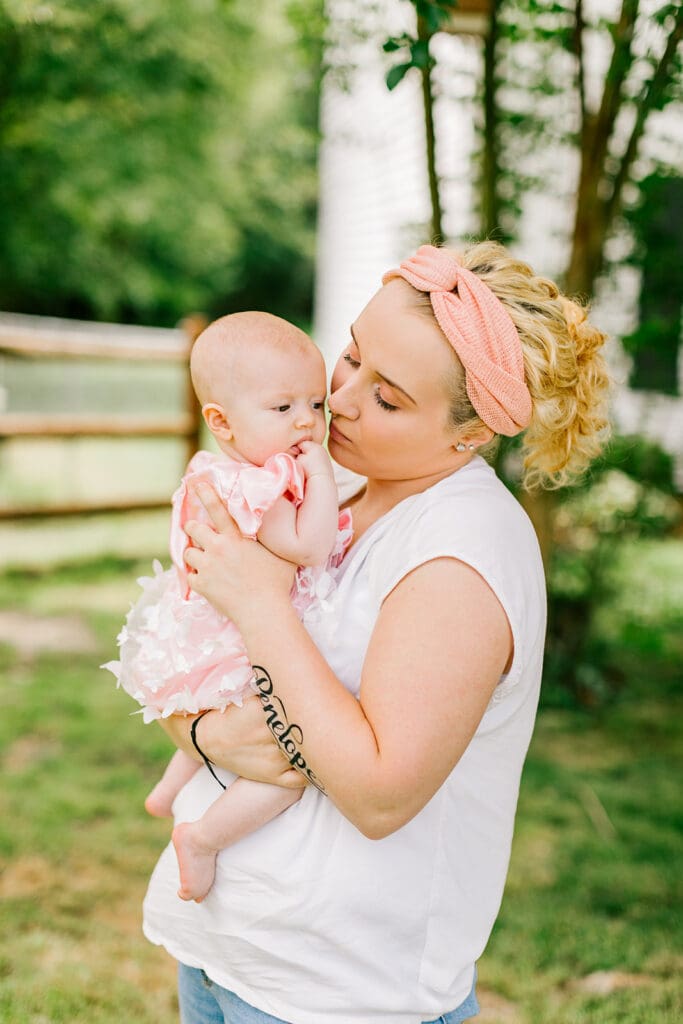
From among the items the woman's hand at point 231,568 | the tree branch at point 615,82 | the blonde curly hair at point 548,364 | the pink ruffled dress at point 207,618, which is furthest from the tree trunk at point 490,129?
the woman's hand at point 231,568

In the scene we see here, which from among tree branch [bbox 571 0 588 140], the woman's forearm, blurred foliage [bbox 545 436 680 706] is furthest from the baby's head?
blurred foliage [bbox 545 436 680 706]

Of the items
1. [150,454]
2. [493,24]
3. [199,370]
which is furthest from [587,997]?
[150,454]

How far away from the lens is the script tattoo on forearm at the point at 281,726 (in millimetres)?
1512

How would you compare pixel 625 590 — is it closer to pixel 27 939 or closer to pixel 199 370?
pixel 27 939

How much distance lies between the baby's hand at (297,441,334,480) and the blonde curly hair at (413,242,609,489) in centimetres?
27

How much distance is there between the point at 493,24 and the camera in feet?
12.1

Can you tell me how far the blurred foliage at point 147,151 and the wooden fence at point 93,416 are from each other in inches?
83.0

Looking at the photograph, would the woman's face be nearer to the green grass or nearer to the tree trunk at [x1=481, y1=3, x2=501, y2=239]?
the tree trunk at [x1=481, y1=3, x2=501, y2=239]

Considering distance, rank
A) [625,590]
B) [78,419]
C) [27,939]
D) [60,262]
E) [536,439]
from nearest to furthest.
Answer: [536,439] < [27,939] < [625,590] < [78,419] < [60,262]

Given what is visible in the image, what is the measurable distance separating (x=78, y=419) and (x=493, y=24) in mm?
5317

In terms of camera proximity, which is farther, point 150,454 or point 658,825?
point 150,454

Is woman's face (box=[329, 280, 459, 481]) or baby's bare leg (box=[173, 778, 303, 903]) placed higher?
woman's face (box=[329, 280, 459, 481])

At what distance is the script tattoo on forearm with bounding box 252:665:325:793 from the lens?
4.96 ft

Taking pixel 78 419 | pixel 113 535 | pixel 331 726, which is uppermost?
pixel 331 726
